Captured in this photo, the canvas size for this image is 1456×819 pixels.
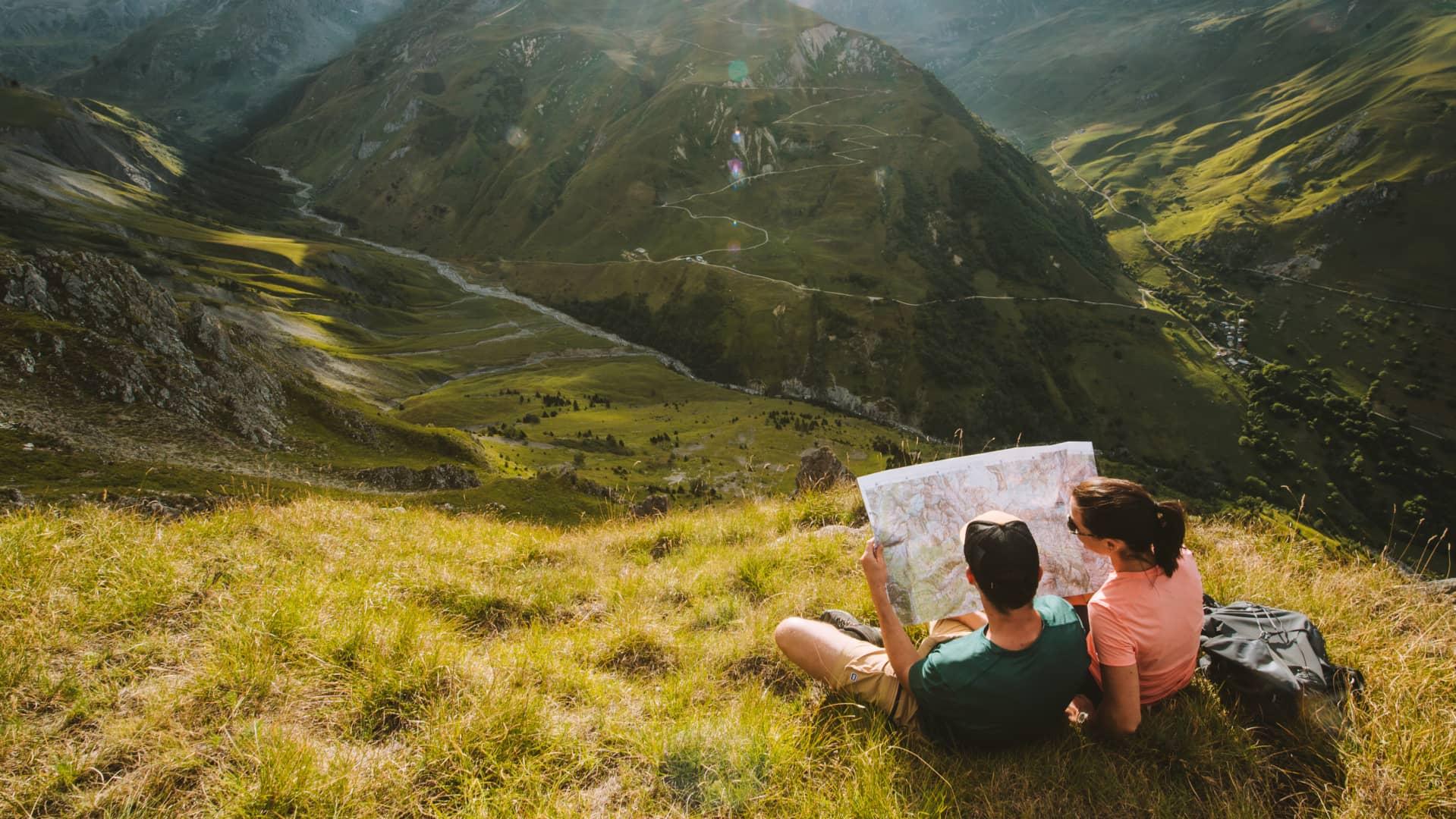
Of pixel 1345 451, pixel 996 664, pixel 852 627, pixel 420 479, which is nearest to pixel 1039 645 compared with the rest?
pixel 996 664

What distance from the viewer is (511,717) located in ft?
13.6

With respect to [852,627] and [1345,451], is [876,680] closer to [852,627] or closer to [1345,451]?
[852,627]

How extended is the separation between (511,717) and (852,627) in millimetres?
3297

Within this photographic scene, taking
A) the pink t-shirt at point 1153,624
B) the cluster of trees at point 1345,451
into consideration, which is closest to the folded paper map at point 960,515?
the pink t-shirt at point 1153,624

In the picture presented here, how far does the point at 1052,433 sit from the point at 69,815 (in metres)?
158

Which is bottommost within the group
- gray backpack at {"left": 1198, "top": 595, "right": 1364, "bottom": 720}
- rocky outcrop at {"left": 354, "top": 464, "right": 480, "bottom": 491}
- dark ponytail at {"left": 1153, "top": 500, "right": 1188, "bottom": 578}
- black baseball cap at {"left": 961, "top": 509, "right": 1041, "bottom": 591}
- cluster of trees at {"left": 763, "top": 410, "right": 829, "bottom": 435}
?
cluster of trees at {"left": 763, "top": 410, "right": 829, "bottom": 435}

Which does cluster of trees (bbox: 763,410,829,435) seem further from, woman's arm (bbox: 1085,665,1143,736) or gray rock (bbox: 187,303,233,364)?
woman's arm (bbox: 1085,665,1143,736)

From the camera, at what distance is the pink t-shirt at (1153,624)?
475cm

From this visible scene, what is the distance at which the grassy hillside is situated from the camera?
140 inches

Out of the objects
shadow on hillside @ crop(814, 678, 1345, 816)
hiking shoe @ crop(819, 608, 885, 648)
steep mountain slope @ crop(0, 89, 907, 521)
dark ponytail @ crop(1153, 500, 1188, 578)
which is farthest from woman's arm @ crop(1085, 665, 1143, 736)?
steep mountain slope @ crop(0, 89, 907, 521)

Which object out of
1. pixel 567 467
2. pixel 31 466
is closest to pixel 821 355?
pixel 567 467

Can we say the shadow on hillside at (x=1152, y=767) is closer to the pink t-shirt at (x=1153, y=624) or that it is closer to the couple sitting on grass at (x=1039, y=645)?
the couple sitting on grass at (x=1039, y=645)

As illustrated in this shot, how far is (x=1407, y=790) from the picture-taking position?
3.61 m

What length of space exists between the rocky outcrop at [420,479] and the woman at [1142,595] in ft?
95.1
